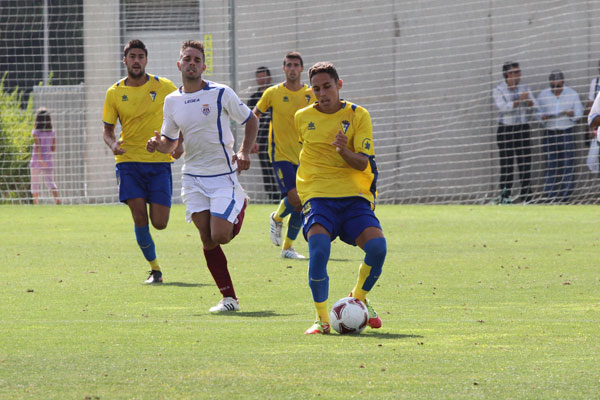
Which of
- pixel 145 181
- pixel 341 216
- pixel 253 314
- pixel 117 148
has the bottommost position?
pixel 253 314

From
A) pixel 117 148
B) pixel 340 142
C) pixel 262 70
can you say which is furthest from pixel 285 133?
pixel 262 70

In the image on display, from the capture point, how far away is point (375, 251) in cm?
683

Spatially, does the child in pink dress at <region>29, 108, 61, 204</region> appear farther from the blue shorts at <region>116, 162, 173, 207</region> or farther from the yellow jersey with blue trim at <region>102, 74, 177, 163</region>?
the blue shorts at <region>116, 162, 173, 207</region>

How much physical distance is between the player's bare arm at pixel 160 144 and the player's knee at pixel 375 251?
2.14m

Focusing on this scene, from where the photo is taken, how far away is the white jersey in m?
8.23

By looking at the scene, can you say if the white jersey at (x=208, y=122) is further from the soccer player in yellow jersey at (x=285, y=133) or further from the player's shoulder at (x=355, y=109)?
the soccer player in yellow jersey at (x=285, y=133)

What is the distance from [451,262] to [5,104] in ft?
42.7

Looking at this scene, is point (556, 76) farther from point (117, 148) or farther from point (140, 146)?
point (117, 148)

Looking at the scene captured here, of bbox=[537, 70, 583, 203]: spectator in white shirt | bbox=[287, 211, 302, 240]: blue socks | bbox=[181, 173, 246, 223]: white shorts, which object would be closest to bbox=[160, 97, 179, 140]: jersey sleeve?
bbox=[181, 173, 246, 223]: white shorts

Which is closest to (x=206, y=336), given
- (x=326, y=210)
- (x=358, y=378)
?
(x=326, y=210)

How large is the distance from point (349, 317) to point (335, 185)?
3.05ft

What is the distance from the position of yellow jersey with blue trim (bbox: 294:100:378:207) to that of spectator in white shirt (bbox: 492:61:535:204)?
12.2 m

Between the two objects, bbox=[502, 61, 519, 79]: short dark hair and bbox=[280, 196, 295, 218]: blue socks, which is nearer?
bbox=[280, 196, 295, 218]: blue socks

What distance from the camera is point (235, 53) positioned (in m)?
19.8
